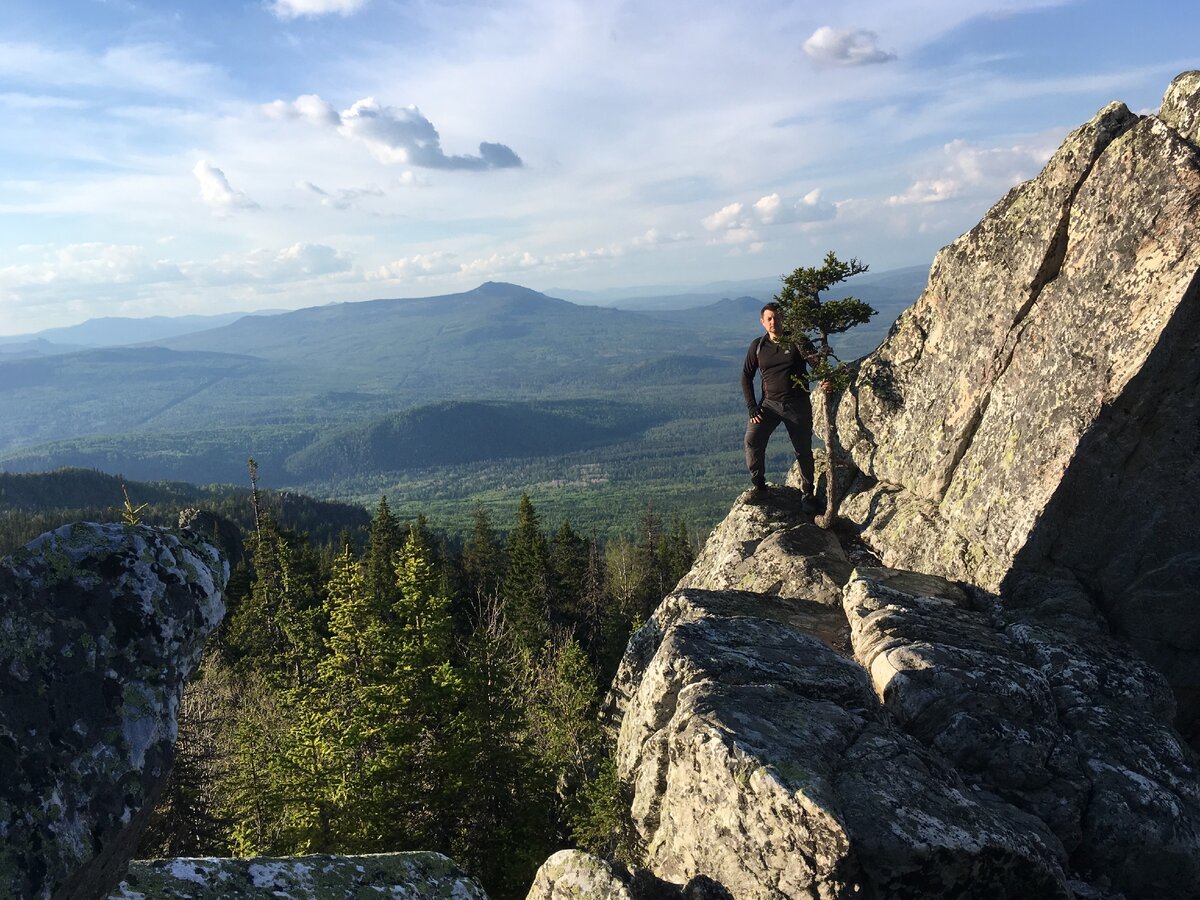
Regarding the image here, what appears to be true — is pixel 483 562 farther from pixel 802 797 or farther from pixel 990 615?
pixel 802 797

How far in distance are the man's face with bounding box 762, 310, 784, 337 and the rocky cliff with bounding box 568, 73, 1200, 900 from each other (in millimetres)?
3487

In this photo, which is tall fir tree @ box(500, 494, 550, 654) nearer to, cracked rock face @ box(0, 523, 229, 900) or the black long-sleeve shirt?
the black long-sleeve shirt

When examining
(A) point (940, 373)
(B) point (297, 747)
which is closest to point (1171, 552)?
(A) point (940, 373)

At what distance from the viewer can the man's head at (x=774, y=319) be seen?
18.1 metres

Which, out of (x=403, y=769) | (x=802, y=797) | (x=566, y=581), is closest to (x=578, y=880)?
(x=802, y=797)

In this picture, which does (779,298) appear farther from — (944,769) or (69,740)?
(69,740)

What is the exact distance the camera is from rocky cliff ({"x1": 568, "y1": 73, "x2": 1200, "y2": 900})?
8297 millimetres

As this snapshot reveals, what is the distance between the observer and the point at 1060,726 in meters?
11.3

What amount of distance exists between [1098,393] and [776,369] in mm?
7196

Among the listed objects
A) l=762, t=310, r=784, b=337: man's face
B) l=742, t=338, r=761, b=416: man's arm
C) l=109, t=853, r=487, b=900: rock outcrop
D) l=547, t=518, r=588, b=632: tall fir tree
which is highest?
l=762, t=310, r=784, b=337: man's face

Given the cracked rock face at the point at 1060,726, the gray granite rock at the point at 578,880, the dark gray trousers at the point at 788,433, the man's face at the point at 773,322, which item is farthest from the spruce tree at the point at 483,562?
the gray granite rock at the point at 578,880

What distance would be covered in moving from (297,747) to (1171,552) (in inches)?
806

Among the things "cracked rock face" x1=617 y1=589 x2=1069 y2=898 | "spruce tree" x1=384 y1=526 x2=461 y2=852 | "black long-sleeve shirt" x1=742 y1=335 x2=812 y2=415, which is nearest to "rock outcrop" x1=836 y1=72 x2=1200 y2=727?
"black long-sleeve shirt" x1=742 y1=335 x2=812 y2=415

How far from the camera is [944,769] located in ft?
31.2
